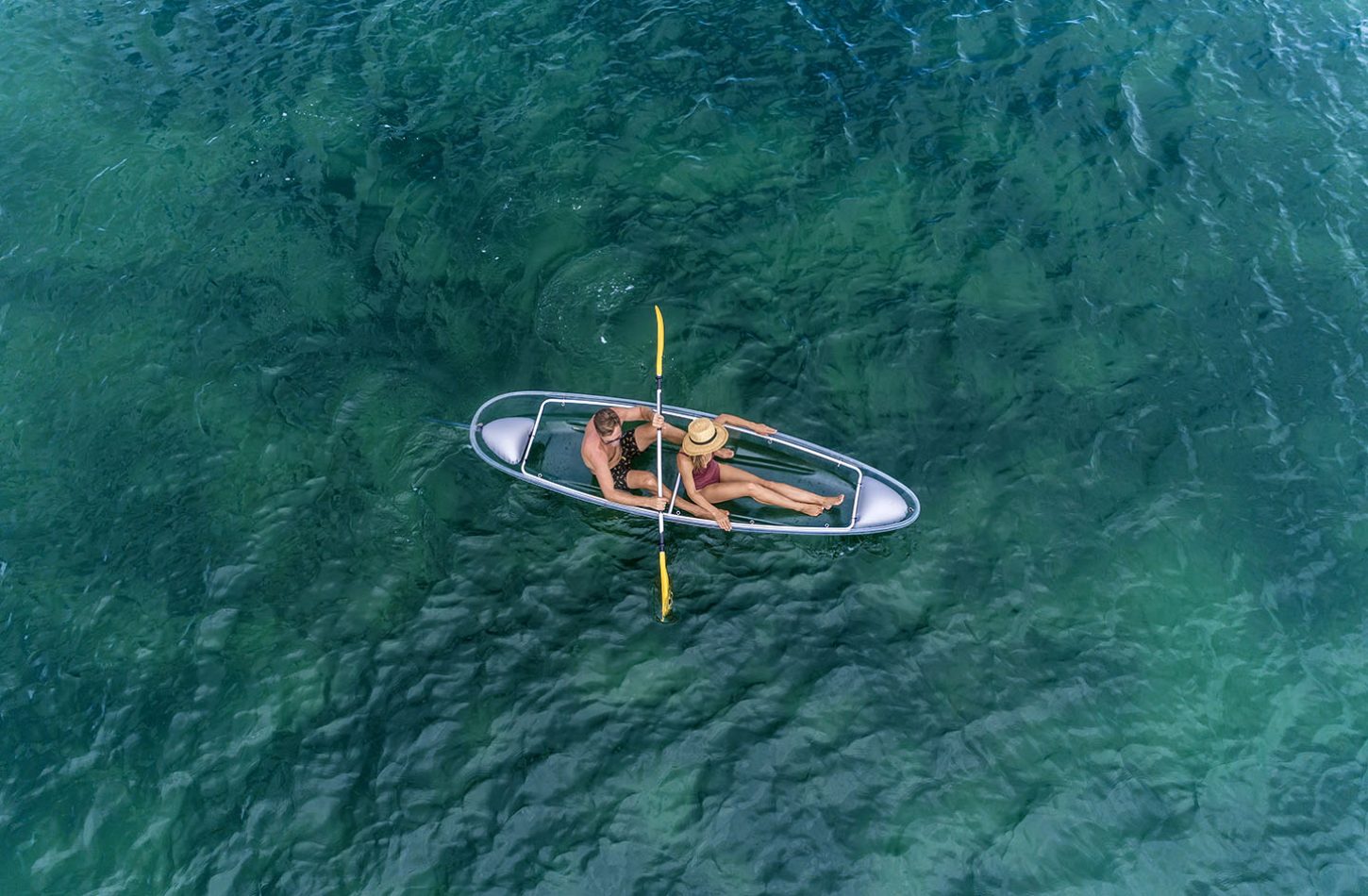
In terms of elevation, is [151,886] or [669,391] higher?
[669,391]

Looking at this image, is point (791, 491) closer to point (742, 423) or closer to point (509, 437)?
point (742, 423)

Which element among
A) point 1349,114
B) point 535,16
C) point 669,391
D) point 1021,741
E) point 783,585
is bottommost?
point 1021,741

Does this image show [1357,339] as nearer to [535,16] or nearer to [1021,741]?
A: [1021,741]

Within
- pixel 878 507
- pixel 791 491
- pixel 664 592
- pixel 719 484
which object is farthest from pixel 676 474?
pixel 878 507

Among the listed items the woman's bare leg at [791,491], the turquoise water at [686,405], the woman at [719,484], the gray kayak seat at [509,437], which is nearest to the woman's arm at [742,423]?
the woman at [719,484]

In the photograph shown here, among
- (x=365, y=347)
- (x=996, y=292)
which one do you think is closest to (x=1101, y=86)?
(x=996, y=292)

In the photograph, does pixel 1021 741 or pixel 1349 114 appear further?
pixel 1349 114

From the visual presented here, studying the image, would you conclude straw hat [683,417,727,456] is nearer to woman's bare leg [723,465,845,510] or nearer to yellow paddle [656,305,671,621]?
yellow paddle [656,305,671,621]

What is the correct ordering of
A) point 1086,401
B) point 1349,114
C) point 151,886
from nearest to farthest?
point 151,886 → point 1086,401 → point 1349,114

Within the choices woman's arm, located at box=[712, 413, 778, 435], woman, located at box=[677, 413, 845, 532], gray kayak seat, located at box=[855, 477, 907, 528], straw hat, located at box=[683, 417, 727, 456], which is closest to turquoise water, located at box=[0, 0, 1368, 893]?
gray kayak seat, located at box=[855, 477, 907, 528]
